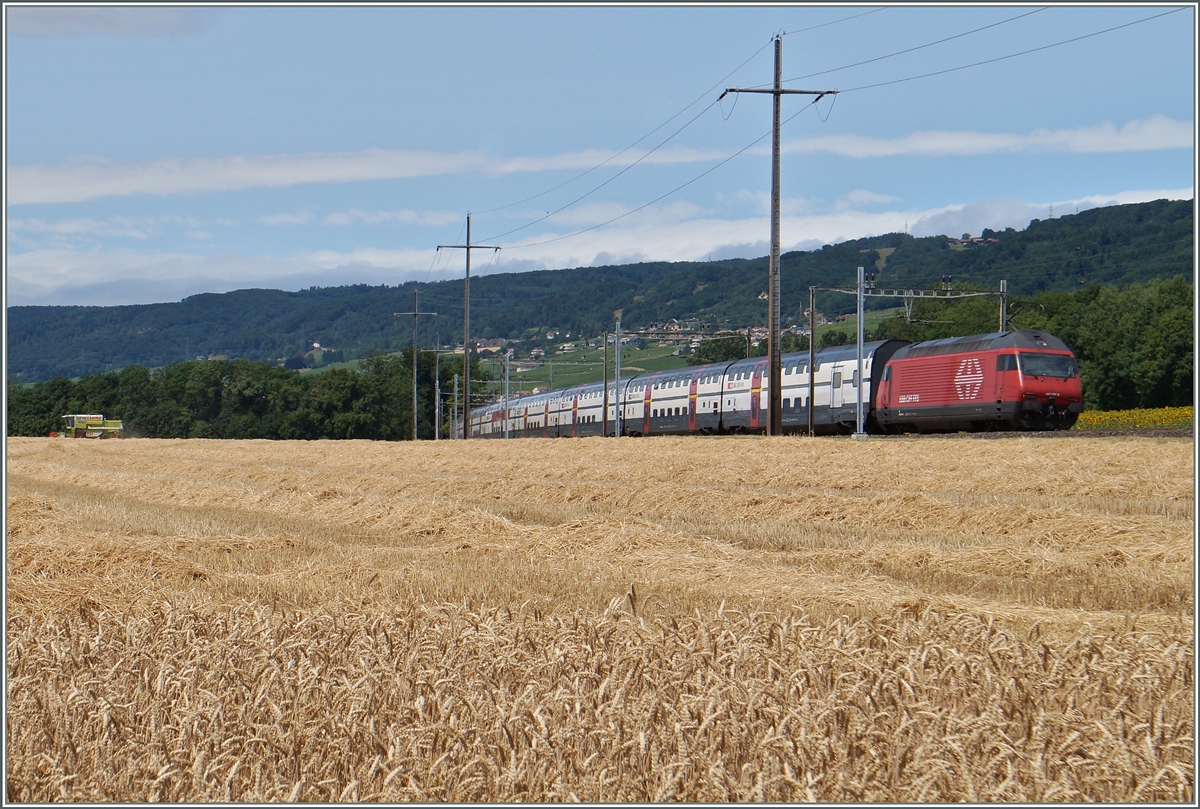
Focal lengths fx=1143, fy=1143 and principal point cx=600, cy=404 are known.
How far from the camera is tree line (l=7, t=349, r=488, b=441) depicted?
13788 cm

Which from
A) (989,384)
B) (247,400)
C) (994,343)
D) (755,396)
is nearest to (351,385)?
(247,400)

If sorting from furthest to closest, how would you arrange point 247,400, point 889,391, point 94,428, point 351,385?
point 247,400, point 351,385, point 94,428, point 889,391

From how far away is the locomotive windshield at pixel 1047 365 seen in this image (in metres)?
40.8

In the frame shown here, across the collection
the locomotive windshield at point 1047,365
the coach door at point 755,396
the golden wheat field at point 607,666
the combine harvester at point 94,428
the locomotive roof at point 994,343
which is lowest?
the combine harvester at point 94,428

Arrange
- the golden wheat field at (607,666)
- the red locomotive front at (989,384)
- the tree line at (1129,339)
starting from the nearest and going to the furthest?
the golden wheat field at (607,666) → the red locomotive front at (989,384) → the tree line at (1129,339)

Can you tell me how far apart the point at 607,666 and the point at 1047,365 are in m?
39.0

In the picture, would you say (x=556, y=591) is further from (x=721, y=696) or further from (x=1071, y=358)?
(x=1071, y=358)

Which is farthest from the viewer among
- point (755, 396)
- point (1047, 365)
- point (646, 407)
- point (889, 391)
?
point (646, 407)

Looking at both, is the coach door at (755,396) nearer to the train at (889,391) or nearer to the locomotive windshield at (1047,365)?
the train at (889,391)

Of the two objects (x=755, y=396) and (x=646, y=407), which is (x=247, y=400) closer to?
(x=646, y=407)

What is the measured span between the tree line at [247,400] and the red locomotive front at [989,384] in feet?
310

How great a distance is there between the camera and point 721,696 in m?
5.72

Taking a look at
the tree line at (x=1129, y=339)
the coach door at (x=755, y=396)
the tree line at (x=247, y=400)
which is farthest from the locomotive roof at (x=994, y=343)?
the tree line at (x=247, y=400)

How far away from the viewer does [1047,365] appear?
41.7 m
